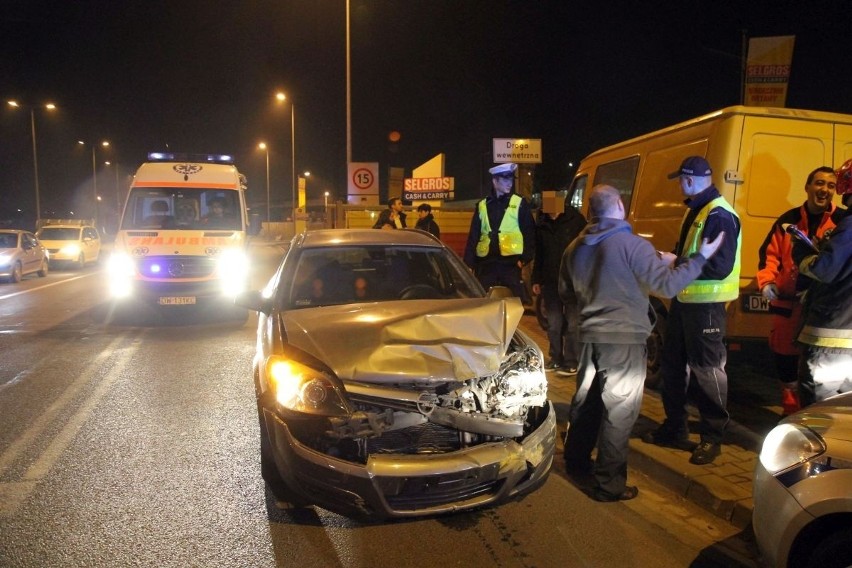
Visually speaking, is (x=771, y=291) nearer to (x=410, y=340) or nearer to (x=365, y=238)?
(x=410, y=340)

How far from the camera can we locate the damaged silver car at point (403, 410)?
3023mm

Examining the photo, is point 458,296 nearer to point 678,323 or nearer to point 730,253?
point 678,323

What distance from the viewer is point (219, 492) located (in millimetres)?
4012

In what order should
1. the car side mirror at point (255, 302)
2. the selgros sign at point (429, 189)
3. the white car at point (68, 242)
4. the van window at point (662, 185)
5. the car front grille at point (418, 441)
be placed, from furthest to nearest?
the selgros sign at point (429, 189) → the white car at point (68, 242) → the van window at point (662, 185) → the car side mirror at point (255, 302) → the car front grille at point (418, 441)

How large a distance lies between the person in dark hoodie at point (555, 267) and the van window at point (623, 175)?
551 millimetres

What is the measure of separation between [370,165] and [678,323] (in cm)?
1627

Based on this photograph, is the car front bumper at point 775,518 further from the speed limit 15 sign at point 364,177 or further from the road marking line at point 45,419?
the speed limit 15 sign at point 364,177

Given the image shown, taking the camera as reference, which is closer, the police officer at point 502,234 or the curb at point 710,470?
the curb at point 710,470

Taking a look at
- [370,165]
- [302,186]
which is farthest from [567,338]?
[302,186]

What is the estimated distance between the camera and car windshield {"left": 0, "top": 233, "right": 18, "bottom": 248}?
17.3 m

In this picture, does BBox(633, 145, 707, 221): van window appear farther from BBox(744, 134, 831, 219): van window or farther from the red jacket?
the red jacket

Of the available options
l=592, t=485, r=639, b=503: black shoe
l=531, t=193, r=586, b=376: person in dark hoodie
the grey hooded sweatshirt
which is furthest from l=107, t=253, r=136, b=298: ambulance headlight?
l=592, t=485, r=639, b=503: black shoe

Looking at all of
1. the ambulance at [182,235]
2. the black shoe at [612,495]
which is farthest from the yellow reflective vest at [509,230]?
the ambulance at [182,235]

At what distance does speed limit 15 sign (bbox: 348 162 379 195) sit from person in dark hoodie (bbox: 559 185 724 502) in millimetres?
16343
